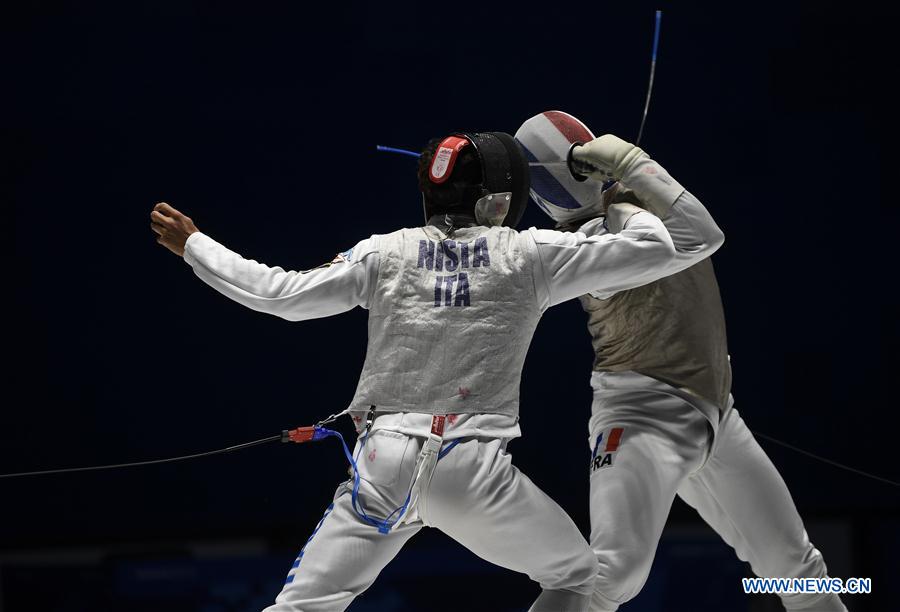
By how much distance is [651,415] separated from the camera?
2543 mm

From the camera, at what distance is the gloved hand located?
94.6 inches

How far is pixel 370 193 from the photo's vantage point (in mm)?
3523

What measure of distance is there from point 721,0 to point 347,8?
1245 millimetres

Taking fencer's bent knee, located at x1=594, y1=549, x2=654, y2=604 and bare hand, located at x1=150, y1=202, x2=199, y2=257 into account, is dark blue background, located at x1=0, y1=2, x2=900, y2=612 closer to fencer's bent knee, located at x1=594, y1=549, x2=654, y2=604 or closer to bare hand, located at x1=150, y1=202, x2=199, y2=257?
fencer's bent knee, located at x1=594, y1=549, x2=654, y2=604

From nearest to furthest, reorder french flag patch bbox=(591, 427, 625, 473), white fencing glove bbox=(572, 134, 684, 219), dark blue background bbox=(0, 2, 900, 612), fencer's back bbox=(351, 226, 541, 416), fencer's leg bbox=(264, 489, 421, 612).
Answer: fencer's leg bbox=(264, 489, 421, 612)
fencer's back bbox=(351, 226, 541, 416)
white fencing glove bbox=(572, 134, 684, 219)
french flag patch bbox=(591, 427, 625, 473)
dark blue background bbox=(0, 2, 900, 612)

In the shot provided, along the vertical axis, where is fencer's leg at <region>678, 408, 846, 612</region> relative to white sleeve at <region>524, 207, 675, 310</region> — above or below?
below

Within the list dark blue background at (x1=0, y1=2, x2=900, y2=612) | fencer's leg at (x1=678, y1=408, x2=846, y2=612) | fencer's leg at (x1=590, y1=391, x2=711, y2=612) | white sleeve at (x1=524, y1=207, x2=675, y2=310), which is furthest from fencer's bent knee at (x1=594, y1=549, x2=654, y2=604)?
dark blue background at (x1=0, y1=2, x2=900, y2=612)

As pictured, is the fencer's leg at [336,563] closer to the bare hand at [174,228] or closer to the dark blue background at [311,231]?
the bare hand at [174,228]

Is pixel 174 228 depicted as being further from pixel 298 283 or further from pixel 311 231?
pixel 311 231

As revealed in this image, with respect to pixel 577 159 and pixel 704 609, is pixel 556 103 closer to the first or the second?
pixel 577 159

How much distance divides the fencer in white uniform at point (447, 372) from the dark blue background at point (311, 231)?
1.29 metres

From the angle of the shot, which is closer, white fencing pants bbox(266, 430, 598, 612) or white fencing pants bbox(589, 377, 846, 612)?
white fencing pants bbox(266, 430, 598, 612)

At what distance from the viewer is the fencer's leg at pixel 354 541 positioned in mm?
1988

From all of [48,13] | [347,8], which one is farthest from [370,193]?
[48,13]
